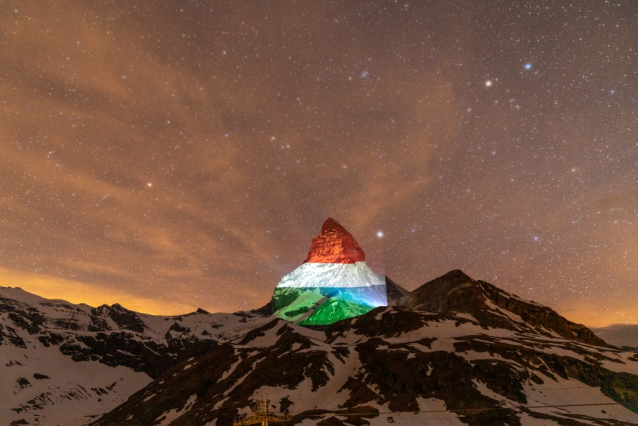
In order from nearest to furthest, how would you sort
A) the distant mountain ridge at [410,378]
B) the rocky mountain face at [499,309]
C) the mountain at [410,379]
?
the mountain at [410,379]
the distant mountain ridge at [410,378]
the rocky mountain face at [499,309]

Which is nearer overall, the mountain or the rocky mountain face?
the mountain

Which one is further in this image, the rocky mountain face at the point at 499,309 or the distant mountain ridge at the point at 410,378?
the rocky mountain face at the point at 499,309

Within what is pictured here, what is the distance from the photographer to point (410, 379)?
103312 mm

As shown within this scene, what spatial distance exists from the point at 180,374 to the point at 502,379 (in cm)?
11319

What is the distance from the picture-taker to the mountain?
89.0 m

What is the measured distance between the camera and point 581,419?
270 ft

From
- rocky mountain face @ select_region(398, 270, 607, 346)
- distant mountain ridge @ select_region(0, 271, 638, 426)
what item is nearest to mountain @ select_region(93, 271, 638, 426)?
distant mountain ridge @ select_region(0, 271, 638, 426)

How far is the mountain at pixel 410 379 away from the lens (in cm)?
8900

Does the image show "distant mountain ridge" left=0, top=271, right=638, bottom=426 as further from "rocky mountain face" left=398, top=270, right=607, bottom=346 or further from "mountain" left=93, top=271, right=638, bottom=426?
"rocky mountain face" left=398, top=270, right=607, bottom=346

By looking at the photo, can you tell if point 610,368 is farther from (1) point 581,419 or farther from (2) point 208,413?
(2) point 208,413

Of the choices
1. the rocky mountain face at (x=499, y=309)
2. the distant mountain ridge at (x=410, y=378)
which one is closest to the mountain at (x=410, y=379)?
the distant mountain ridge at (x=410, y=378)

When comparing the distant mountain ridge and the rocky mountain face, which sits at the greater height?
the rocky mountain face

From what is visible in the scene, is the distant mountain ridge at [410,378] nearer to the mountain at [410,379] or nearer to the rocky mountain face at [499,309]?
the mountain at [410,379]

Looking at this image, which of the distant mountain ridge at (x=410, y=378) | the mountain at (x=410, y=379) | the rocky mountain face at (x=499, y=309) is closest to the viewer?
the mountain at (x=410, y=379)
